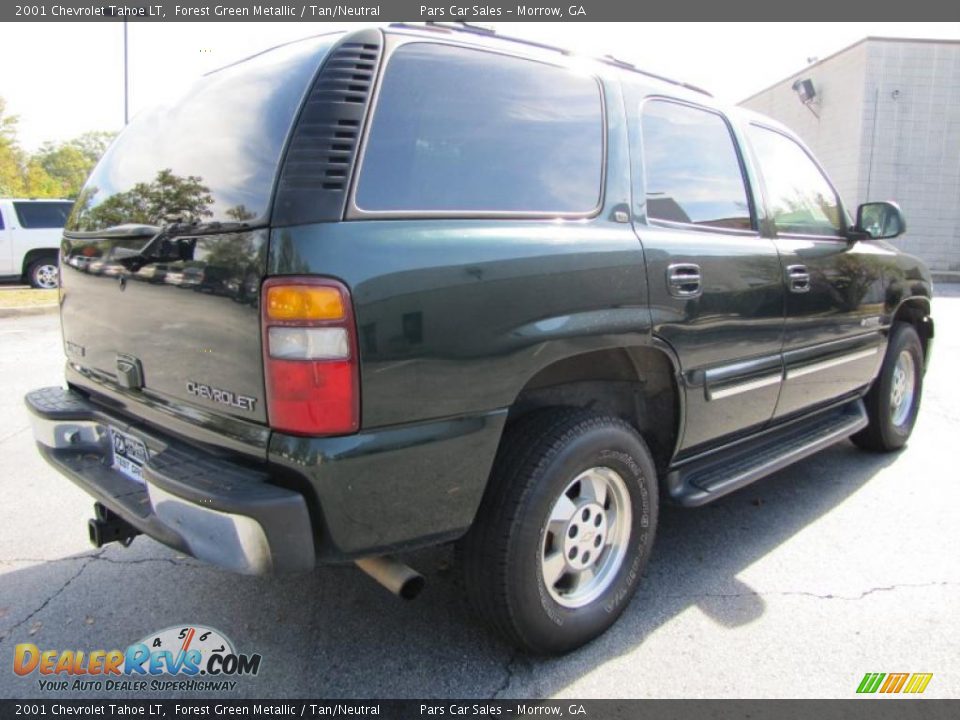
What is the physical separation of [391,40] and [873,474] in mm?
3848

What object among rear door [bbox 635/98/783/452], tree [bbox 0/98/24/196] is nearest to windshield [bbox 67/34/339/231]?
rear door [bbox 635/98/783/452]

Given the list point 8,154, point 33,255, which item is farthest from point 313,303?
point 8,154

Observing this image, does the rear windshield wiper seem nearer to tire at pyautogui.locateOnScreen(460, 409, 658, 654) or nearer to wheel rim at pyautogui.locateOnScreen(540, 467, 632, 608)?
tire at pyautogui.locateOnScreen(460, 409, 658, 654)

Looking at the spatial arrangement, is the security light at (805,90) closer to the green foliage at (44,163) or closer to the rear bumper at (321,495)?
the green foliage at (44,163)

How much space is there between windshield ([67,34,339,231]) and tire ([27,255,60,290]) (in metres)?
12.6

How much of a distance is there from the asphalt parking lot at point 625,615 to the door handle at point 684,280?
1247mm

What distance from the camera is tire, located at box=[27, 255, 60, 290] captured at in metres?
13.1

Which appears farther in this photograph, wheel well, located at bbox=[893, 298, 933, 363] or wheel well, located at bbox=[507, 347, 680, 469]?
wheel well, located at bbox=[893, 298, 933, 363]

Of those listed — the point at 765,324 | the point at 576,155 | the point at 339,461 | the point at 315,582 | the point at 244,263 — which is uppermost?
the point at 576,155

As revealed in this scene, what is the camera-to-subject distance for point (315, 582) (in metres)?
2.82

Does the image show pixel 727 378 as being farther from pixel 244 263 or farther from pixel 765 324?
pixel 244 263

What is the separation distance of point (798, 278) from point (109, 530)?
311 centimetres

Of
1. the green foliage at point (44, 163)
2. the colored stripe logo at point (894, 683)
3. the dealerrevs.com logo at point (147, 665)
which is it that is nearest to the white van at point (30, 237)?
the green foliage at point (44, 163)

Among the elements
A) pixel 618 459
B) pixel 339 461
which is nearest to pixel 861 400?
pixel 618 459
